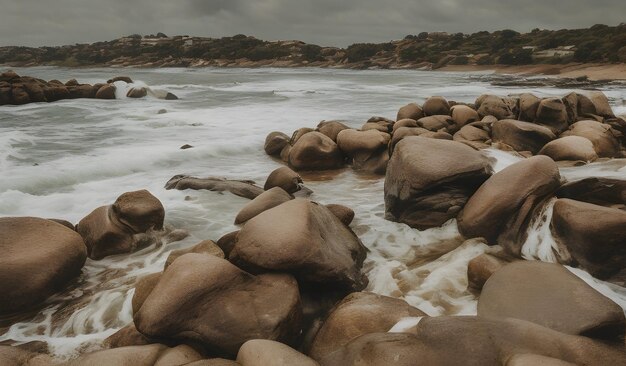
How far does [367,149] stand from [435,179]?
2939 mm

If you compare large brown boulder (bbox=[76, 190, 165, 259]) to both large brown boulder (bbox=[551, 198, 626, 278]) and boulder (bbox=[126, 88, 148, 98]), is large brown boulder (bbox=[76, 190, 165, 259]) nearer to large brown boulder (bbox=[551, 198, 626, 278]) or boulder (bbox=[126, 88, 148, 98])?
large brown boulder (bbox=[551, 198, 626, 278])

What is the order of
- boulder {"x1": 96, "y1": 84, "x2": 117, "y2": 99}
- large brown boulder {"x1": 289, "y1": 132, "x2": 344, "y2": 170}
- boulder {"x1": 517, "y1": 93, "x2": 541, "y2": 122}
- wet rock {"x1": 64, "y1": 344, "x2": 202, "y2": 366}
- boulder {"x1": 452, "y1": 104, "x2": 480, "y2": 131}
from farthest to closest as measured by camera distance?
Result: boulder {"x1": 96, "y1": 84, "x2": 117, "y2": 99}
boulder {"x1": 452, "y1": 104, "x2": 480, "y2": 131}
boulder {"x1": 517, "y1": 93, "x2": 541, "y2": 122}
large brown boulder {"x1": 289, "y1": 132, "x2": 344, "y2": 170}
wet rock {"x1": 64, "y1": 344, "x2": 202, "y2": 366}

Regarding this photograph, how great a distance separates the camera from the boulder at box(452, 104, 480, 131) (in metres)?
9.09

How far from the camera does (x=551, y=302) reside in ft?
9.00

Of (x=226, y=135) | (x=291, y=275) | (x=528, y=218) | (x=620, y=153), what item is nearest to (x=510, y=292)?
(x=528, y=218)

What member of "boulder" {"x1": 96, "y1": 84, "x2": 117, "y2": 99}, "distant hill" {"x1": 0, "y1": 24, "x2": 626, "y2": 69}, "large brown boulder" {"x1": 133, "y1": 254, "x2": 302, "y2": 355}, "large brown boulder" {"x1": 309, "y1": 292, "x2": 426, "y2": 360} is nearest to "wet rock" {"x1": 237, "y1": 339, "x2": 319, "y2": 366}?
"large brown boulder" {"x1": 133, "y1": 254, "x2": 302, "y2": 355}

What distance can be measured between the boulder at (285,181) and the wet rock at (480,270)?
2883 mm

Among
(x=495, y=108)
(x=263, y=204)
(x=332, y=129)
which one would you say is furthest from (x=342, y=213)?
(x=495, y=108)

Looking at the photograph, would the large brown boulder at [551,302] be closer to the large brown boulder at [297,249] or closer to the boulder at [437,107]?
the large brown boulder at [297,249]

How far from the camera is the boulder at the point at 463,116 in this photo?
29.8 ft

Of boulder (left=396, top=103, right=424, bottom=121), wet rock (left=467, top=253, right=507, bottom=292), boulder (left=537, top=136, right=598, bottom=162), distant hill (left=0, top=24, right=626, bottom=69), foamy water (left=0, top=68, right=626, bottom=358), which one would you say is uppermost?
distant hill (left=0, top=24, right=626, bottom=69)

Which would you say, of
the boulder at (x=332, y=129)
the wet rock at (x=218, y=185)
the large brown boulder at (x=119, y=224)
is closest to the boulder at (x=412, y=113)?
the boulder at (x=332, y=129)

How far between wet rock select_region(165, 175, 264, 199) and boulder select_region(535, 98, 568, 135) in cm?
602

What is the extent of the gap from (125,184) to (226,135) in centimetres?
419
